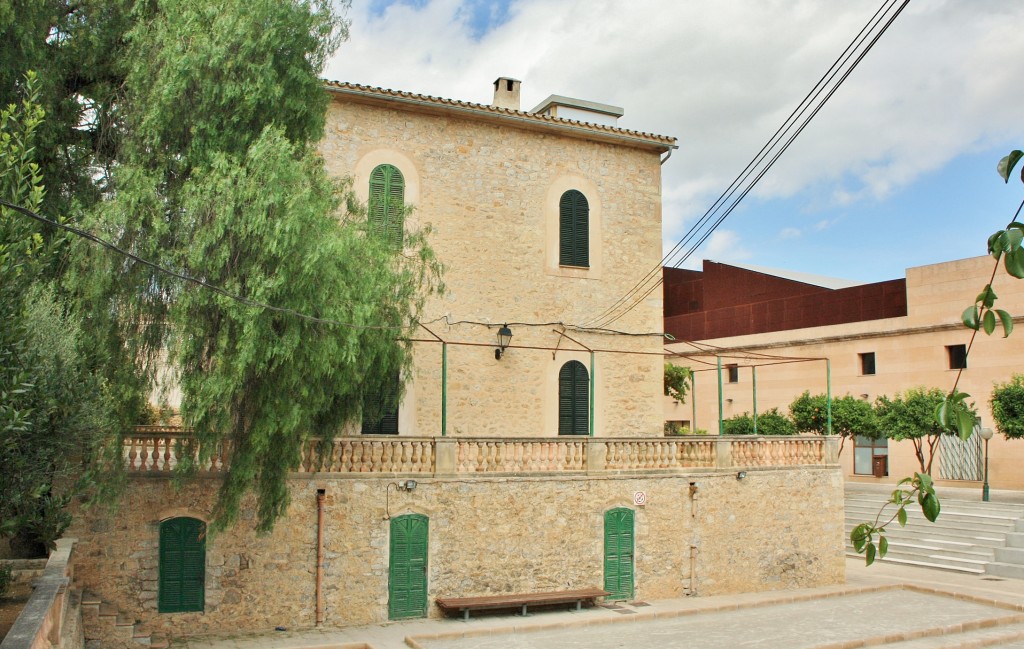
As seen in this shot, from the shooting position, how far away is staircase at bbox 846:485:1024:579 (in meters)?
22.7

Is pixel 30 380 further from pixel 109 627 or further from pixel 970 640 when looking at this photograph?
pixel 970 640

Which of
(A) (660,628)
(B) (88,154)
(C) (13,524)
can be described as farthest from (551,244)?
(C) (13,524)

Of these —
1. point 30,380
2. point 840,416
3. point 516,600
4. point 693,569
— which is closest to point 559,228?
point 693,569

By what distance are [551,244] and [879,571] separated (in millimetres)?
11635

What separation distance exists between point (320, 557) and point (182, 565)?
7.35 feet

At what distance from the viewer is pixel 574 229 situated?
69.4 ft

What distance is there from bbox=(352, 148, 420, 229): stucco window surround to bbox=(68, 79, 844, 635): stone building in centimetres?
4

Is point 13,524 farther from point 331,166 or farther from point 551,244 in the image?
point 551,244

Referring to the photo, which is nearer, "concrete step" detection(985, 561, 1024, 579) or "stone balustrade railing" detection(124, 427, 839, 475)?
"stone balustrade railing" detection(124, 427, 839, 475)

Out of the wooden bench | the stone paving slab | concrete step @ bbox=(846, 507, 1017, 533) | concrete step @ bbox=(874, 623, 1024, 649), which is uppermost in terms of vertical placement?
concrete step @ bbox=(846, 507, 1017, 533)

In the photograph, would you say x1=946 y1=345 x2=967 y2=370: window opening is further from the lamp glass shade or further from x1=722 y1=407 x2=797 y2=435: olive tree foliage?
the lamp glass shade

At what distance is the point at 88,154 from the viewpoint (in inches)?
553

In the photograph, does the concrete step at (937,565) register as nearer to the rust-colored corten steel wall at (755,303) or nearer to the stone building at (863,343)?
the stone building at (863,343)

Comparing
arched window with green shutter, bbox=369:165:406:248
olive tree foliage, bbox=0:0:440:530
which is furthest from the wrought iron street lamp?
olive tree foliage, bbox=0:0:440:530
